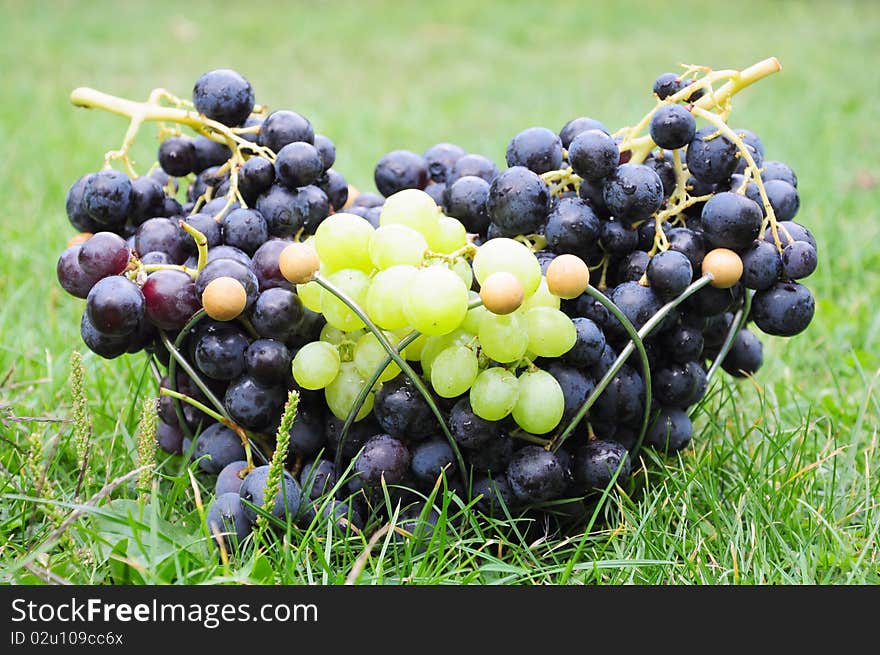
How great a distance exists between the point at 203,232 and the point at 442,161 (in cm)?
46

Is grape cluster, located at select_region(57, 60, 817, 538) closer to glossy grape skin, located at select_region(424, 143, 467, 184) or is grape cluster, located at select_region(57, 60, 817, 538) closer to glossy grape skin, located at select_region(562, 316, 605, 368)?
glossy grape skin, located at select_region(562, 316, 605, 368)

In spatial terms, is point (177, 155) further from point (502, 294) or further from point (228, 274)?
point (502, 294)

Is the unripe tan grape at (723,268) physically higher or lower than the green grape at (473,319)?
higher

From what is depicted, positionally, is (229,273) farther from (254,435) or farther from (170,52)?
(170,52)

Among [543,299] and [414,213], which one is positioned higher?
[414,213]

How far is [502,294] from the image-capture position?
1.08 meters

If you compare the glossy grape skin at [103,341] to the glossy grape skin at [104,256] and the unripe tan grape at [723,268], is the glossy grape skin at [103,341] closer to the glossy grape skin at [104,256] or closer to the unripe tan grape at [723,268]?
the glossy grape skin at [104,256]

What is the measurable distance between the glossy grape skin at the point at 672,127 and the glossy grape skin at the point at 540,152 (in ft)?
0.49

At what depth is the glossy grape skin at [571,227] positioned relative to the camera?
123 cm

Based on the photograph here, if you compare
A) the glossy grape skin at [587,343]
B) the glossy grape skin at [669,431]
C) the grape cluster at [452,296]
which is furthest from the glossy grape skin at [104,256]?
the glossy grape skin at [669,431]

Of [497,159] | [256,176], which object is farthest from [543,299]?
[497,159]

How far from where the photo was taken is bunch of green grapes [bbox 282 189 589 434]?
1115mm

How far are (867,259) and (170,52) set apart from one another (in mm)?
6137
